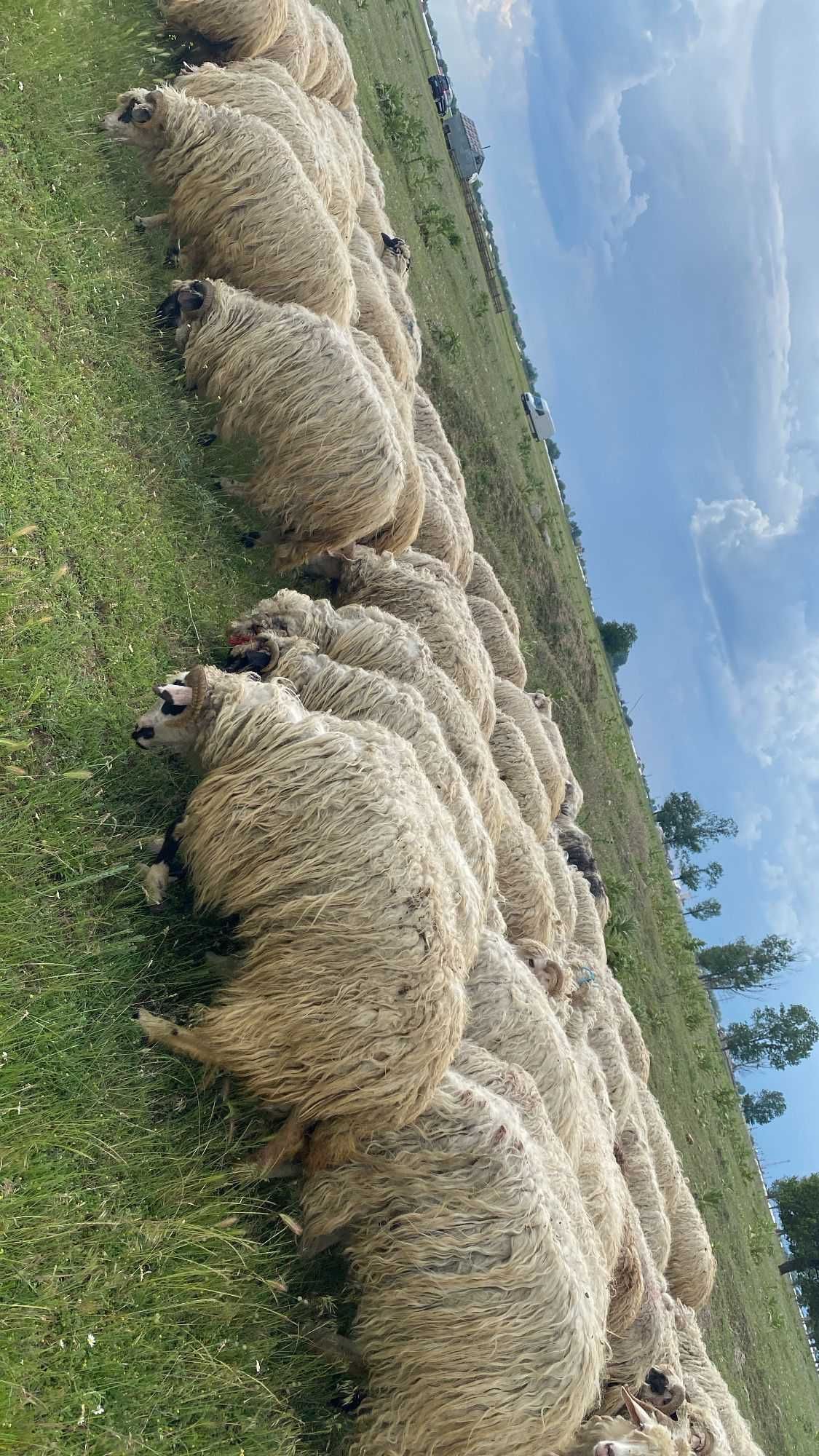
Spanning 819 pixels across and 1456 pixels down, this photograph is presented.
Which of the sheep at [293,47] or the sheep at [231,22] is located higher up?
the sheep at [293,47]

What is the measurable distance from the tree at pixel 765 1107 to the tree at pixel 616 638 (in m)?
23.5

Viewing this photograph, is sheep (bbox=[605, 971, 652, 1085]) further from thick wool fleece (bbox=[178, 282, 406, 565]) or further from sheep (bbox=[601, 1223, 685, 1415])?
thick wool fleece (bbox=[178, 282, 406, 565])

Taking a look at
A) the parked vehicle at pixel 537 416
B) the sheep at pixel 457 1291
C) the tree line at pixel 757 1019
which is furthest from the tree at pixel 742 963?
the sheep at pixel 457 1291

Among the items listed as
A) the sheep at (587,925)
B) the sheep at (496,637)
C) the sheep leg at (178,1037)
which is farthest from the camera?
the sheep at (496,637)

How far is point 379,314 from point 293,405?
313cm

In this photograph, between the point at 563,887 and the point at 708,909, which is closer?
the point at 563,887

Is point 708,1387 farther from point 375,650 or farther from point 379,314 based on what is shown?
point 379,314

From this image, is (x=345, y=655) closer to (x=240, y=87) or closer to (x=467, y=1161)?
(x=467, y=1161)

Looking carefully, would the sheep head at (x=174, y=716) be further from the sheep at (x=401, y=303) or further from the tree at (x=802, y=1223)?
the tree at (x=802, y=1223)

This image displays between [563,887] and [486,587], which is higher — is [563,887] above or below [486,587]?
below

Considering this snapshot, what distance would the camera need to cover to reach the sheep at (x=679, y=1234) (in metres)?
9.35

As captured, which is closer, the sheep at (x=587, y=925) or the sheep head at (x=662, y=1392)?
the sheep head at (x=662, y=1392)

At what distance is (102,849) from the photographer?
3.24 meters

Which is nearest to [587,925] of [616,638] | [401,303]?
[401,303]
